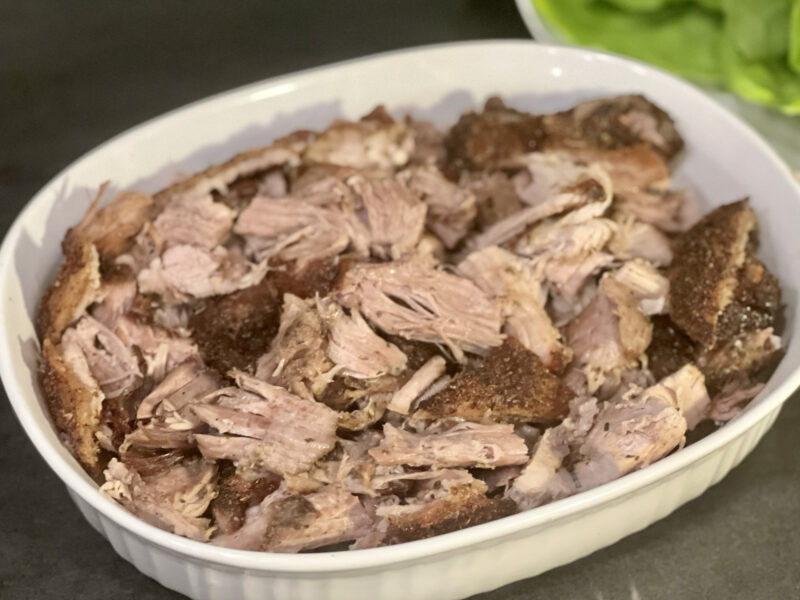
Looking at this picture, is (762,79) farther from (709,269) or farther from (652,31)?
(709,269)

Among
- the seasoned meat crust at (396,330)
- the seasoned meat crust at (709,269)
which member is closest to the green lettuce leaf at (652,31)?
the seasoned meat crust at (396,330)

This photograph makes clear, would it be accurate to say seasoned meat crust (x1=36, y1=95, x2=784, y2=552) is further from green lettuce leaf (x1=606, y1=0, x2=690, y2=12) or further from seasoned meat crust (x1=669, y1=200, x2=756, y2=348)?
green lettuce leaf (x1=606, y1=0, x2=690, y2=12)

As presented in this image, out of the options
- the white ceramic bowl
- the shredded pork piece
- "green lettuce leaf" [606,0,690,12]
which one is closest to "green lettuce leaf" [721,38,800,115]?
"green lettuce leaf" [606,0,690,12]

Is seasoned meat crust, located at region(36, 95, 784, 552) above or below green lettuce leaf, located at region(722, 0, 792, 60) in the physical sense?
below

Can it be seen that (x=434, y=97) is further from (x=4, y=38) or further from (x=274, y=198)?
(x=4, y=38)

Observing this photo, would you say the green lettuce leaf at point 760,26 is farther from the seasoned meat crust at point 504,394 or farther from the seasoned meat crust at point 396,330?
the seasoned meat crust at point 504,394

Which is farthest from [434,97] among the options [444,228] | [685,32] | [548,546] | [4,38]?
[4,38]

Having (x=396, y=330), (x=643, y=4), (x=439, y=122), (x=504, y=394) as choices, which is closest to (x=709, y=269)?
(x=504, y=394)
